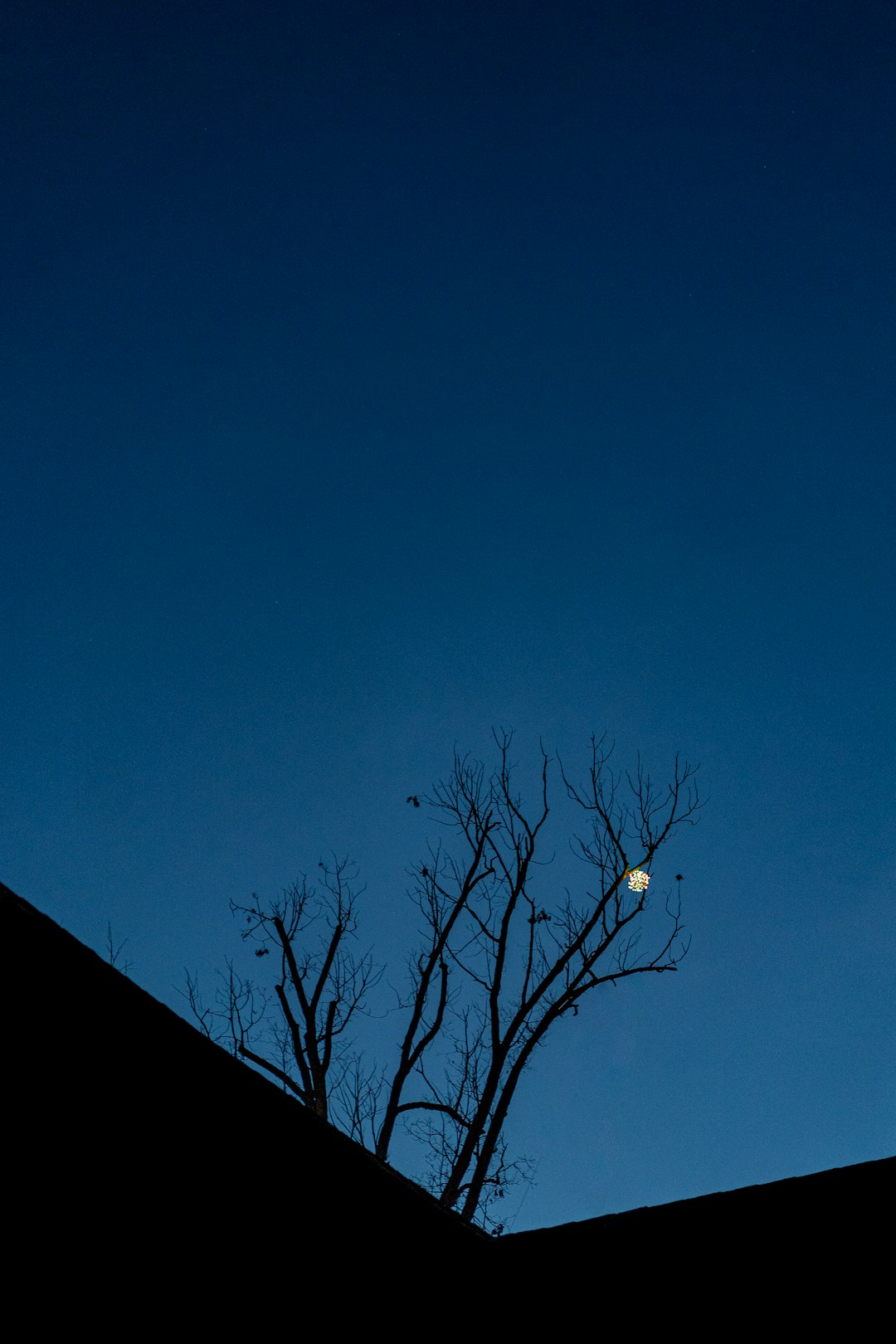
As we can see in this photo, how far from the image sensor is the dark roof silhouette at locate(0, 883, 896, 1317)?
3.05 m

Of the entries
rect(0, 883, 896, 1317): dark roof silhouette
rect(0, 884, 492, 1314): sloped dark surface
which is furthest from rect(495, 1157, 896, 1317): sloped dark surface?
rect(0, 884, 492, 1314): sloped dark surface

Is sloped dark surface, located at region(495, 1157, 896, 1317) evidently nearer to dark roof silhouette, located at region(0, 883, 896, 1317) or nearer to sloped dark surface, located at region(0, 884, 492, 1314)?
dark roof silhouette, located at region(0, 883, 896, 1317)

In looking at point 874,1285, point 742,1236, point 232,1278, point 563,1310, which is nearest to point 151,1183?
point 232,1278

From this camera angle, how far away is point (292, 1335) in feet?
11.5

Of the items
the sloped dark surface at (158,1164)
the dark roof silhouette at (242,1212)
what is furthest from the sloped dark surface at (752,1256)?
the sloped dark surface at (158,1164)

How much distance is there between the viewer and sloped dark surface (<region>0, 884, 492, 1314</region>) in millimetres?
3080

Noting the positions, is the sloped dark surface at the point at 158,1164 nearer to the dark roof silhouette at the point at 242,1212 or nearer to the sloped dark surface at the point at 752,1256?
the dark roof silhouette at the point at 242,1212

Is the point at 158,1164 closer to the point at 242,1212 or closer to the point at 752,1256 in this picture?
the point at 242,1212

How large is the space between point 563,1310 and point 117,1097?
2.09 metres

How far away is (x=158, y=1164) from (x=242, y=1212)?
18.0 inches

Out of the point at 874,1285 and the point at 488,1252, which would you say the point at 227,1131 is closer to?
the point at 488,1252

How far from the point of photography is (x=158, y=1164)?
335 cm

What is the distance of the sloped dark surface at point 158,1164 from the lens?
10.1ft

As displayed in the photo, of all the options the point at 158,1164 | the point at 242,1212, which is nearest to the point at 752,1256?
the point at 242,1212
